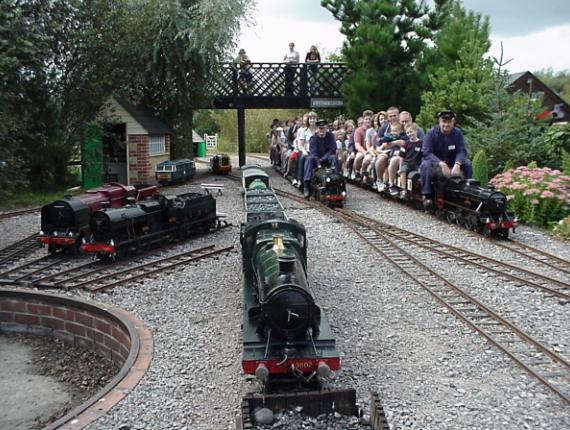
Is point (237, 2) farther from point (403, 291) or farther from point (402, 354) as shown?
point (402, 354)

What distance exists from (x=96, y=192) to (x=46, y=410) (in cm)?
585

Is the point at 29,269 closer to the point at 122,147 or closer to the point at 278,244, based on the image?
the point at 278,244

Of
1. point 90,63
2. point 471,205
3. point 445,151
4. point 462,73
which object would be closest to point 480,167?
point 445,151

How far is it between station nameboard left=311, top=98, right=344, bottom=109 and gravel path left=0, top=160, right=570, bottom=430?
555 inches

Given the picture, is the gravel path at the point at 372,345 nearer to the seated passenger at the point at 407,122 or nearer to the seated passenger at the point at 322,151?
the seated passenger at the point at 407,122

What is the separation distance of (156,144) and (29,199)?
532cm

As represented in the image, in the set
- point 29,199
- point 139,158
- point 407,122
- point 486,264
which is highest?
point 407,122

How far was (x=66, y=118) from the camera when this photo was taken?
1795 centimetres

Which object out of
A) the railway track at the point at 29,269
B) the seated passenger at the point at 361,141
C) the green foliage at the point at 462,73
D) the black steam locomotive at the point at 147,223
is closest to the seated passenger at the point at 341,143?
the seated passenger at the point at 361,141

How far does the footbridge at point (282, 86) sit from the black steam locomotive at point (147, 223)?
11976 mm

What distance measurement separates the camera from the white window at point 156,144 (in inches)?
784

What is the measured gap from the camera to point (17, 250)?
35.2 feet

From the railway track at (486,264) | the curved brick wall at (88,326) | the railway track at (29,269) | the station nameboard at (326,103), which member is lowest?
the curved brick wall at (88,326)

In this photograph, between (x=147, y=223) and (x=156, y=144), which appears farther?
(x=156, y=144)
